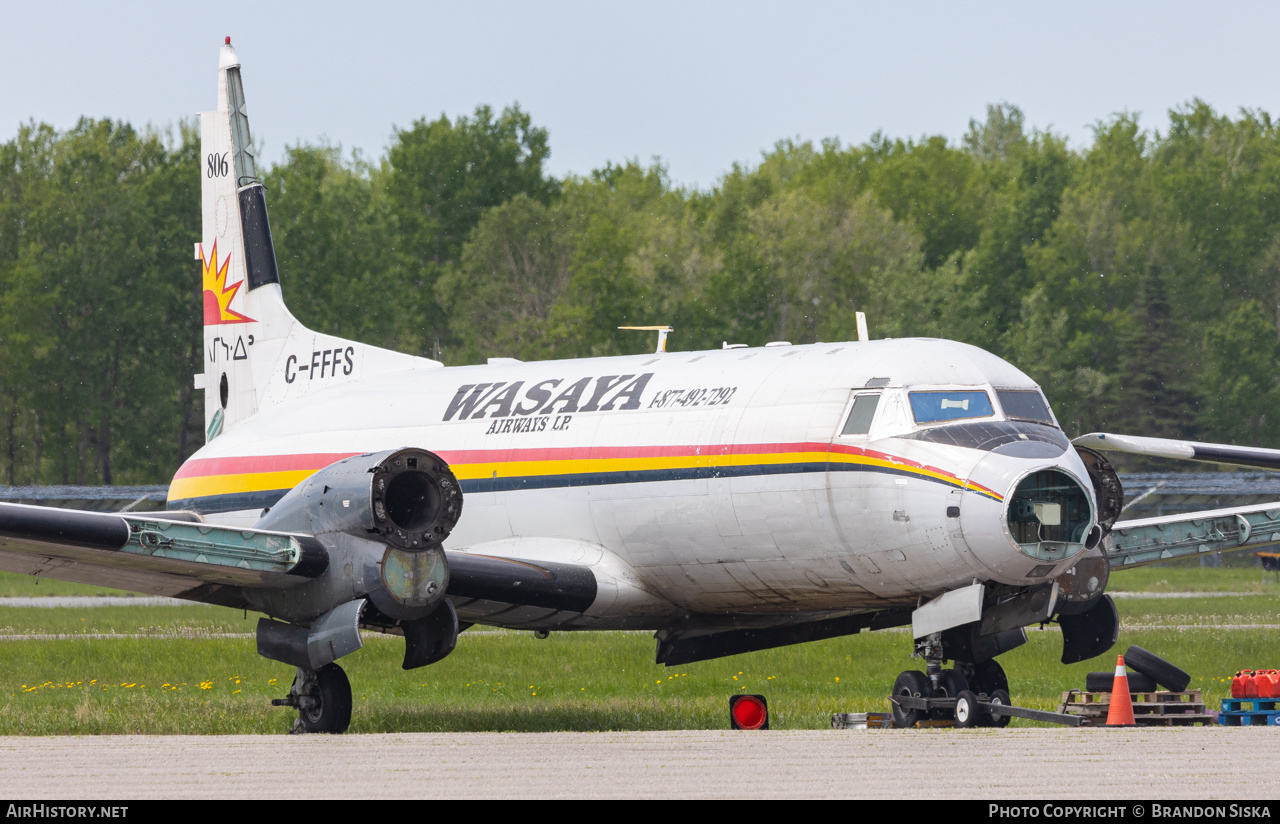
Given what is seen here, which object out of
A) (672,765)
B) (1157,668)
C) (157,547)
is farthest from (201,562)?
(1157,668)

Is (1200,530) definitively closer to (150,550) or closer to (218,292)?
(150,550)

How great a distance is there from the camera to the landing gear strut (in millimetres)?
16000

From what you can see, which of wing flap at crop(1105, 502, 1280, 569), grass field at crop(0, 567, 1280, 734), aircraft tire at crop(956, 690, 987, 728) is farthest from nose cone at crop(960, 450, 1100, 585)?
grass field at crop(0, 567, 1280, 734)

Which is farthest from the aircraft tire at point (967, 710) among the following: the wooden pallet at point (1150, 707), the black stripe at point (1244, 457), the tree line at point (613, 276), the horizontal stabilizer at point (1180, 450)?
the tree line at point (613, 276)

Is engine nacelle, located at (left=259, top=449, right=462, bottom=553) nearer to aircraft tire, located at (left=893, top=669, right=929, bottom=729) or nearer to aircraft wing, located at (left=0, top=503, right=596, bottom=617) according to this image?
aircraft wing, located at (left=0, top=503, right=596, bottom=617)

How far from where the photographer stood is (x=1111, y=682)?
1644 cm

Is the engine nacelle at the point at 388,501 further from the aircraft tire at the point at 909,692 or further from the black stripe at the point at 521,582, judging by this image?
the aircraft tire at the point at 909,692

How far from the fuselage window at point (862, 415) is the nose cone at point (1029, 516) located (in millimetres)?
1276

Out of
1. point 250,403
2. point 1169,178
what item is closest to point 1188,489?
point 1169,178

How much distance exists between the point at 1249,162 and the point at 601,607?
7313 centimetres

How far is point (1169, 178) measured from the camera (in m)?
77.5

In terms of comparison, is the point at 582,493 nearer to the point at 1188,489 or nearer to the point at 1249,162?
the point at 1188,489

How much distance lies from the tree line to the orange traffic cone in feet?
157

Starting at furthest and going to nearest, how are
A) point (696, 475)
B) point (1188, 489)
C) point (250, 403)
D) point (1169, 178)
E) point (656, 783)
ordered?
point (1169, 178) → point (1188, 489) → point (250, 403) → point (696, 475) → point (656, 783)
